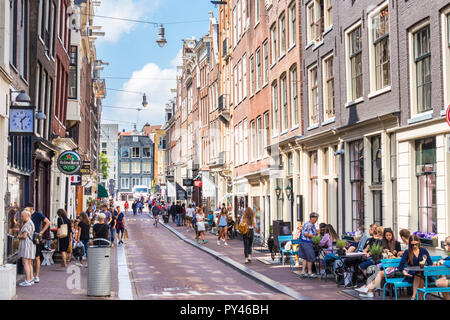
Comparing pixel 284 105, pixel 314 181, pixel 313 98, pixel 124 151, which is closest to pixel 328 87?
pixel 313 98

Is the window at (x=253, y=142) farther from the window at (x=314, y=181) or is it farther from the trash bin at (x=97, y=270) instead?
the trash bin at (x=97, y=270)

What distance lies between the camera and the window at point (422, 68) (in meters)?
14.6

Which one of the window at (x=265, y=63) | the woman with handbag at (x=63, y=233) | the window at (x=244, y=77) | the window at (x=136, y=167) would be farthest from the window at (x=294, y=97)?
the window at (x=136, y=167)

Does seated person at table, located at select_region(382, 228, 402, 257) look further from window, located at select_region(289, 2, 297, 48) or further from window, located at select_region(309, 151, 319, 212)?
window, located at select_region(289, 2, 297, 48)

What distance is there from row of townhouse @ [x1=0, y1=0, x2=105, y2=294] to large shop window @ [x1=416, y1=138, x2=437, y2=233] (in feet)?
28.5

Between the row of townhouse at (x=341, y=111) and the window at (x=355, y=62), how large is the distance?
0.10 ft

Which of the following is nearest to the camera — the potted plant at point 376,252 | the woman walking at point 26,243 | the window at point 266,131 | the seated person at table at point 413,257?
the seated person at table at point 413,257

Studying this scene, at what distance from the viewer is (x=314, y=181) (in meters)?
23.2

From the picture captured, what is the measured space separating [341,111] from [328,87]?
1.84m

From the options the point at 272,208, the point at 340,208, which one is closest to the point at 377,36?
the point at 340,208

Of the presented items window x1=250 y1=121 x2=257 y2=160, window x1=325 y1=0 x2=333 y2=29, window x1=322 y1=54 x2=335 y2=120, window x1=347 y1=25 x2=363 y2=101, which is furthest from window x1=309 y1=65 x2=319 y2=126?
window x1=250 y1=121 x2=257 y2=160

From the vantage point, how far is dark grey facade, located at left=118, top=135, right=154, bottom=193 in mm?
126312

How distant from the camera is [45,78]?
79.0ft

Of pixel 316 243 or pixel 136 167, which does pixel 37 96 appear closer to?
pixel 316 243
